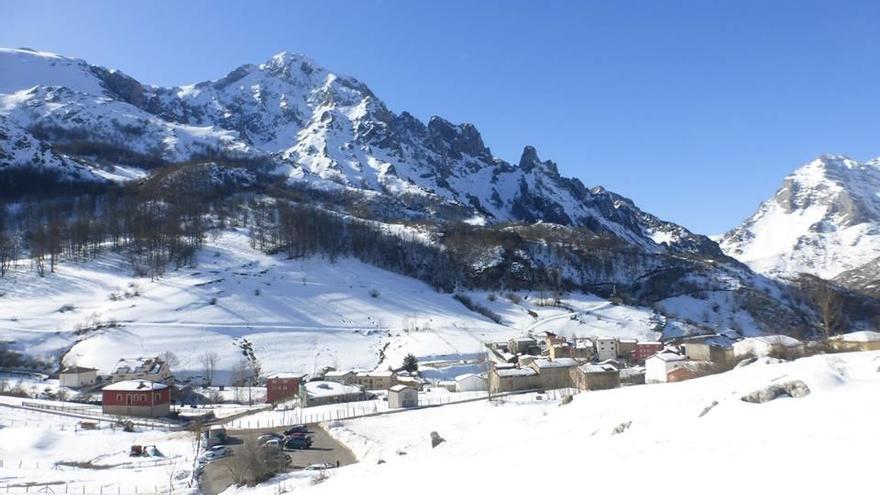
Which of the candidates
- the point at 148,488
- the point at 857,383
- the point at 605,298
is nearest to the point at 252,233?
the point at 605,298

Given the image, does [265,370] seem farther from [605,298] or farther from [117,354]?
[605,298]

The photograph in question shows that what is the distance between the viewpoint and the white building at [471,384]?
67750mm

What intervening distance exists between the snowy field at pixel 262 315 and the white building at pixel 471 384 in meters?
13.8

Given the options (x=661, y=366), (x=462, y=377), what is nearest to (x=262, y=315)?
(x=462, y=377)

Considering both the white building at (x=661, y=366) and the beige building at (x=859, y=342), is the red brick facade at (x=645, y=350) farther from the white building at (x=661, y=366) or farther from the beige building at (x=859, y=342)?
the beige building at (x=859, y=342)

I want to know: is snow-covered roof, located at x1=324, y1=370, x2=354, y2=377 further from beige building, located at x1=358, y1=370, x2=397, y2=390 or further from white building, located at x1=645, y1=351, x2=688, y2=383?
white building, located at x1=645, y1=351, x2=688, y2=383

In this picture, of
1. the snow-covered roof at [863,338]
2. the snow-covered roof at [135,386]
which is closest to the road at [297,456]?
the snow-covered roof at [135,386]

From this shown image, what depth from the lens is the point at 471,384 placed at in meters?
67.8

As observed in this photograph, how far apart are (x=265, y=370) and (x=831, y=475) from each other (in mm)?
79000

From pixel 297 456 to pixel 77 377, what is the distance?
48.0 m

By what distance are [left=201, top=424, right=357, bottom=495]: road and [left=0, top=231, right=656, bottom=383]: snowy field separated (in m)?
35.9

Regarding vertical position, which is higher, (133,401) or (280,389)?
(133,401)

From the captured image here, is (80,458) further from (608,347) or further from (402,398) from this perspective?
(608,347)

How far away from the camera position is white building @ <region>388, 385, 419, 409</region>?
56.6 meters
